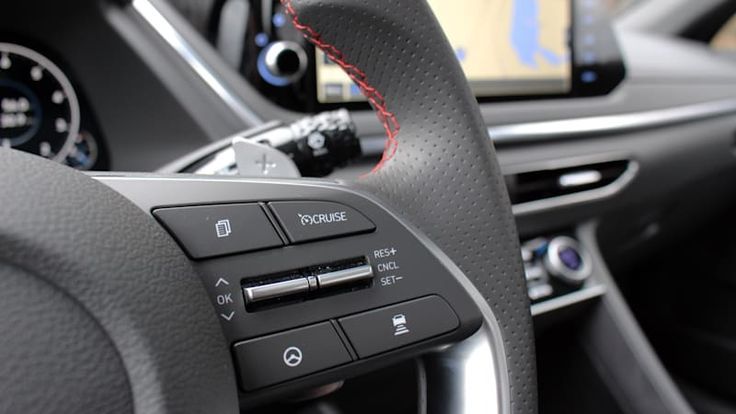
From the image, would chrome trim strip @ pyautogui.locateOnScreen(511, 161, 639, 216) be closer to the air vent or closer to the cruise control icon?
the air vent

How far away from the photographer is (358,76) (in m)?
0.53

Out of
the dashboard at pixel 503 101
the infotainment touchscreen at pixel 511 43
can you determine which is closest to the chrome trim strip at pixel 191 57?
the dashboard at pixel 503 101

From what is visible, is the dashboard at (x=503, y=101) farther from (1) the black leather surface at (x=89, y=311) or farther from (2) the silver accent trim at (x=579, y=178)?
(1) the black leather surface at (x=89, y=311)

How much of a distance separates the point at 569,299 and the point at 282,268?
0.79 metres

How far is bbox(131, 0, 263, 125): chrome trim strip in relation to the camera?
0.85 meters

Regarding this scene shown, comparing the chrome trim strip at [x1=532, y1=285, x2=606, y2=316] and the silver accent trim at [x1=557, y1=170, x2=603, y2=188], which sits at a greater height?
the silver accent trim at [x1=557, y1=170, x2=603, y2=188]

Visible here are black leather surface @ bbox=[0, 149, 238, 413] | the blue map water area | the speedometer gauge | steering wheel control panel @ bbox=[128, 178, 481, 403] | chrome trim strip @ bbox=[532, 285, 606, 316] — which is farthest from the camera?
the blue map water area

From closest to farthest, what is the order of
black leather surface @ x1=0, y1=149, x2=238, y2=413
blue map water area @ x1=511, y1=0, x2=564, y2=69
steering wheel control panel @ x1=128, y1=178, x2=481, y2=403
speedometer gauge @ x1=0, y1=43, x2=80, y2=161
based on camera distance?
black leather surface @ x1=0, y1=149, x2=238, y2=413 < steering wheel control panel @ x1=128, y1=178, x2=481, y2=403 < speedometer gauge @ x1=0, y1=43, x2=80, y2=161 < blue map water area @ x1=511, y1=0, x2=564, y2=69

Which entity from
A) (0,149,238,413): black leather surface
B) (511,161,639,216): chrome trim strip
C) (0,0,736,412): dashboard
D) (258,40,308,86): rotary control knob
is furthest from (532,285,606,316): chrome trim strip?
(0,149,238,413): black leather surface

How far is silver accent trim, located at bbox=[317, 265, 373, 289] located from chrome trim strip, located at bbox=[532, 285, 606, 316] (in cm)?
64

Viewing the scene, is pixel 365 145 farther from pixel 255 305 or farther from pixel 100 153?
pixel 255 305

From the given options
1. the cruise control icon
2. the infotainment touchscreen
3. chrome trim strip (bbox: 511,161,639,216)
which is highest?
the infotainment touchscreen

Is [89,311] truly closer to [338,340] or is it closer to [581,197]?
[338,340]

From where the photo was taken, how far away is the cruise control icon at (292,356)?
0.44 meters
